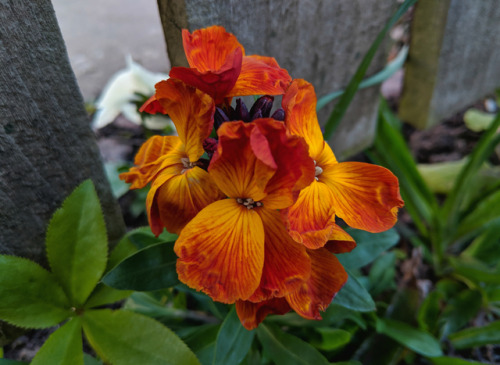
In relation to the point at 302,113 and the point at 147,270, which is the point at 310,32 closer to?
the point at 302,113

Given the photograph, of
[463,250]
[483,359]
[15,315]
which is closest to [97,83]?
[15,315]

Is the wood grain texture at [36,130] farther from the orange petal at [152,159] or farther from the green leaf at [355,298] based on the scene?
the green leaf at [355,298]

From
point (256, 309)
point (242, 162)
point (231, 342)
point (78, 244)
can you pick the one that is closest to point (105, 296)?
point (78, 244)

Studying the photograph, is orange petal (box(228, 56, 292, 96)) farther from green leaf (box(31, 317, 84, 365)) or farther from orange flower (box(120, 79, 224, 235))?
green leaf (box(31, 317, 84, 365))

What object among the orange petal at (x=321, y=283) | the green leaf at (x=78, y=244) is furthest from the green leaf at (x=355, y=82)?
the green leaf at (x=78, y=244)

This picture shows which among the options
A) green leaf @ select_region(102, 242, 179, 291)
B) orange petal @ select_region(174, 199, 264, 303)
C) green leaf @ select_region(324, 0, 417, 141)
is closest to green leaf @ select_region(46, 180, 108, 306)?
green leaf @ select_region(102, 242, 179, 291)

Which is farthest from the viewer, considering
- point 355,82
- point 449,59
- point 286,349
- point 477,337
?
point 449,59
